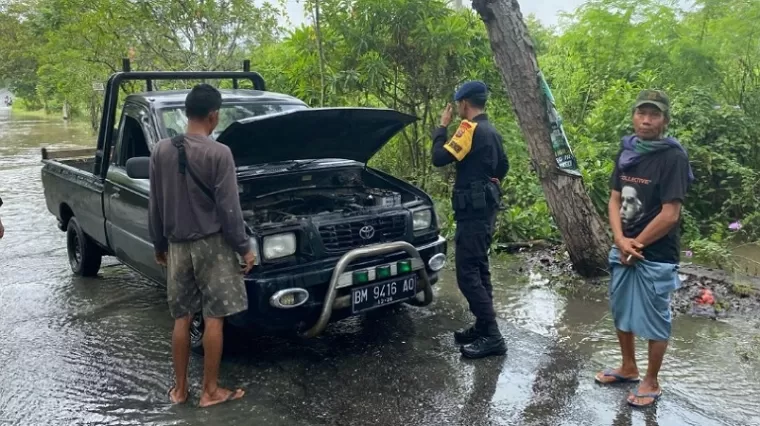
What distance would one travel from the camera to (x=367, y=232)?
14.4 ft

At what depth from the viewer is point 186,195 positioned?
3.63 metres

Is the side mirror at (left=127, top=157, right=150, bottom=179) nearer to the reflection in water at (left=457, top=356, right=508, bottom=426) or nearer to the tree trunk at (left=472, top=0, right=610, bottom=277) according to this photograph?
the reflection in water at (left=457, top=356, right=508, bottom=426)

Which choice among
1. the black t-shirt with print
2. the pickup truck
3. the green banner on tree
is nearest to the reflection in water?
the pickup truck

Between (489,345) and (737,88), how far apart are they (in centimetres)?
617

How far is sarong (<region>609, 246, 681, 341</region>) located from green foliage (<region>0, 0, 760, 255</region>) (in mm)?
2827

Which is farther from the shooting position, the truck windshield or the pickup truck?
the truck windshield

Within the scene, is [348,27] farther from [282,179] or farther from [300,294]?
[300,294]

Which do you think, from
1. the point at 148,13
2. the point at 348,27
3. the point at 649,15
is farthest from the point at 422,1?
the point at 148,13

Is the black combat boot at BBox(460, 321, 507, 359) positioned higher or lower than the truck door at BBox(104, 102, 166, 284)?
lower

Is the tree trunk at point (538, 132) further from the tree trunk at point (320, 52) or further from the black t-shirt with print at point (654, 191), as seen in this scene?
the tree trunk at point (320, 52)

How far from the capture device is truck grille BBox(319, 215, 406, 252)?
4234 mm

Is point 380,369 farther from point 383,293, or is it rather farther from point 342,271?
point 342,271

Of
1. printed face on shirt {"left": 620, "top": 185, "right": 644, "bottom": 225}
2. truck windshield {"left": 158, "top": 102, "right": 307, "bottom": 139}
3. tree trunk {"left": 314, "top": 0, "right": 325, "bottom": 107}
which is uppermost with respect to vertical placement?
tree trunk {"left": 314, "top": 0, "right": 325, "bottom": 107}

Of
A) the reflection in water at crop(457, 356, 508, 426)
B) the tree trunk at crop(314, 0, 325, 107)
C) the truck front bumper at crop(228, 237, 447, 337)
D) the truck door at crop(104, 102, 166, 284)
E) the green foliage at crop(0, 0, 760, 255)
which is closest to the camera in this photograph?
the reflection in water at crop(457, 356, 508, 426)
